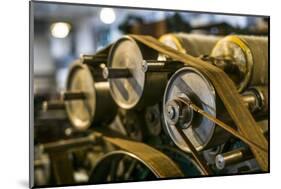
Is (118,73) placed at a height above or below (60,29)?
below

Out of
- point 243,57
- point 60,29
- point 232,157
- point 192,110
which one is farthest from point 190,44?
point 60,29

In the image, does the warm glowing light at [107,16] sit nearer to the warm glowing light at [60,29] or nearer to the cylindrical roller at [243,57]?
the warm glowing light at [60,29]

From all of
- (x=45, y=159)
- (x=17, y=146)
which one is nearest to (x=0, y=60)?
(x=17, y=146)

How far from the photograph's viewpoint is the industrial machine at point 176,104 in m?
1.09

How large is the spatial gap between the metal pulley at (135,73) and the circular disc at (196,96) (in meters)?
0.04

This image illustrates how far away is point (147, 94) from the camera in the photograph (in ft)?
3.92

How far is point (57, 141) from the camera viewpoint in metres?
1.81

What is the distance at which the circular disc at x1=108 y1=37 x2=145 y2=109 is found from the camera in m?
1.19

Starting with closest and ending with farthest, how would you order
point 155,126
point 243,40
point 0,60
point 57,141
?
point 0,60, point 243,40, point 155,126, point 57,141

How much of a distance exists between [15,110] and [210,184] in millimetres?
634

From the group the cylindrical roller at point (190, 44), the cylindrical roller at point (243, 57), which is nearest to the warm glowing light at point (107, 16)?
the cylindrical roller at point (190, 44)

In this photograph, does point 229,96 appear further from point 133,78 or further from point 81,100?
point 81,100

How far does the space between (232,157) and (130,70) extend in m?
0.39

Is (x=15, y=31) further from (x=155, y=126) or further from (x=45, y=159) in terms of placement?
(x=45, y=159)
